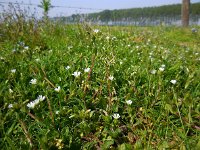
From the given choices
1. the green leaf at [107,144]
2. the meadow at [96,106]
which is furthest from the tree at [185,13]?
the green leaf at [107,144]

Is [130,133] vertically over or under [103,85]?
under

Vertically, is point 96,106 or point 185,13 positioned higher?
point 185,13

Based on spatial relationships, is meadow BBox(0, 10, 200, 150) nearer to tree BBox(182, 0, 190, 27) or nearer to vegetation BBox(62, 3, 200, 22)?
vegetation BBox(62, 3, 200, 22)

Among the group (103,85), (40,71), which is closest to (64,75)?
(40,71)

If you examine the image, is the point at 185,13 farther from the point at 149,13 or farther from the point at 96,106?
the point at 149,13

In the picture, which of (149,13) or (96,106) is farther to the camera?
(149,13)

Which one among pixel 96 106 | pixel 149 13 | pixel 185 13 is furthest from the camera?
pixel 149 13

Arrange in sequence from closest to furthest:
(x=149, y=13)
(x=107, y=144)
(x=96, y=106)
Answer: (x=107, y=144) < (x=96, y=106) < (x=149, y=13)

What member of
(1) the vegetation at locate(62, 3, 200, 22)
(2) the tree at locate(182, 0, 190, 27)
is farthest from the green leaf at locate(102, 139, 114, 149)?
(2) the tree at locate(182, 0, 190, 27)

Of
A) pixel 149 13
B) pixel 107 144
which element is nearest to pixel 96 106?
pixel 107 144

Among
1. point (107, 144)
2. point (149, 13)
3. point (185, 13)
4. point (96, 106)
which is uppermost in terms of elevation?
point (149, 13)

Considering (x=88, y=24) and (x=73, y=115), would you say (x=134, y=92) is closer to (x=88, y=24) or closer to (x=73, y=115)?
(x=73, y=115)
